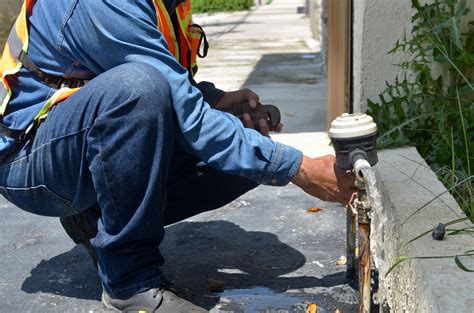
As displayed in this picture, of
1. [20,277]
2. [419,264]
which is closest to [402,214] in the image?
[419,264]

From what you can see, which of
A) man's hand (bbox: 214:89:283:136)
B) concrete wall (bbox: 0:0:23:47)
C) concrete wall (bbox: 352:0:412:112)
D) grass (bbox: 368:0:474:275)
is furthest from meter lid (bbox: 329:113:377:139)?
concrete wall (bbox: 0:0:23:47)

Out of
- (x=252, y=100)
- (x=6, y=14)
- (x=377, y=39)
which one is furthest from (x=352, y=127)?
(x=6, y=14)

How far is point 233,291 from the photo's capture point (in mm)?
2781

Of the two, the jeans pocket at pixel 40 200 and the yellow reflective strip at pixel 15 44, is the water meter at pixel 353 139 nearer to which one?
the jeans pocket at pixel 40 200

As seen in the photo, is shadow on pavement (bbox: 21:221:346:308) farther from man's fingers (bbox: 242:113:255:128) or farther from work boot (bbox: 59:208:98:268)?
man's fingers (bbox: 242:113:255:128)

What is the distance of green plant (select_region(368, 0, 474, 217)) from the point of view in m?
3.24

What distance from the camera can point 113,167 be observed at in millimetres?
2344

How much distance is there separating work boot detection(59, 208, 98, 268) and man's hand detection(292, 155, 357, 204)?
31.3 inches

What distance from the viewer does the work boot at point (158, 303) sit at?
2.49 m

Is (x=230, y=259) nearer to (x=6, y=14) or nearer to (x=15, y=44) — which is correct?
(x=15, y=44)

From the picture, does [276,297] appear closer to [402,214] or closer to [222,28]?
[402,214]

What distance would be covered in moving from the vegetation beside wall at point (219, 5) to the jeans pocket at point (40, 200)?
21215mm

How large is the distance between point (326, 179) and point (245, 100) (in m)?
0.71

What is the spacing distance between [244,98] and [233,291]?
0.69 metres
